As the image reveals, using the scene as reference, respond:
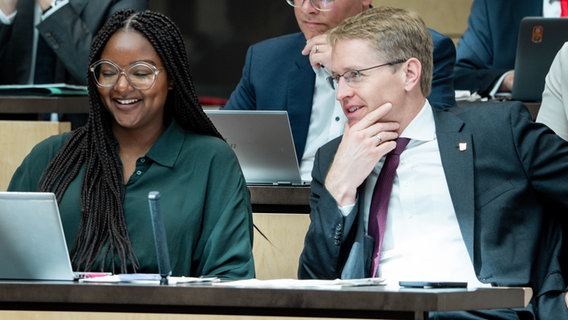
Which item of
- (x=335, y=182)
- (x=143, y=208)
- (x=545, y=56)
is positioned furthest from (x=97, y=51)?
(x=545, y=56)

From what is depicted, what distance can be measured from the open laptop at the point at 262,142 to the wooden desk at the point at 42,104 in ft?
2.81

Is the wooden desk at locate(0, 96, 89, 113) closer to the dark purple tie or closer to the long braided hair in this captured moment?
the long braided hair

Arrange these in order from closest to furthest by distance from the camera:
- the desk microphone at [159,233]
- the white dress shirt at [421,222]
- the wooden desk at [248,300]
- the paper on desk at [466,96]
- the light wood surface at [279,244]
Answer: the wooden desk at [248,300], the desk microphone at [159,233], the white dress shirt at [421,222], the light wood surface at [279,244], the paper on desk at [466,96]

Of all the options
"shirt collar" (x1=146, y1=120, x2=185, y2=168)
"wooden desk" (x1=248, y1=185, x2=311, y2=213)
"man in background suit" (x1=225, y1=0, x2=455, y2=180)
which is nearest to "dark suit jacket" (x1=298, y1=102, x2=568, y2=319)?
"shirt collar" (x1=146, y1=120, x2=185, y2=168)

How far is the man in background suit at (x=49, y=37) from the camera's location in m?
4.91

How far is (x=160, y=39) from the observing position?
323 cm

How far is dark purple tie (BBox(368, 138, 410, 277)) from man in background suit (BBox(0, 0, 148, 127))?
2.07m

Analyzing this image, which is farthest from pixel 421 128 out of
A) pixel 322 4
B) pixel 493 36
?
pixel 493 36

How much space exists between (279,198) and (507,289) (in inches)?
54.6

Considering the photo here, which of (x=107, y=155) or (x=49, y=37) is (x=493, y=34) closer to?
(x=49, y=37)

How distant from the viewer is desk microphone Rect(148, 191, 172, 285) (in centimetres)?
236

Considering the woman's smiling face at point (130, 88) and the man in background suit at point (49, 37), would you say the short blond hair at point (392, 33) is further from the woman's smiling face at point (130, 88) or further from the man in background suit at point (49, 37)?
the man in background suit at point (49, 37)

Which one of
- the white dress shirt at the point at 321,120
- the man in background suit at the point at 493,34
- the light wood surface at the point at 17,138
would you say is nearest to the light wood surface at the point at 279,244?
the white dress shirt at the point at 321,120

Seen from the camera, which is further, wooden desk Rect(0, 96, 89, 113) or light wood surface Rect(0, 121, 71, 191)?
wooden desk Rect(0, 96, 89, 113)
